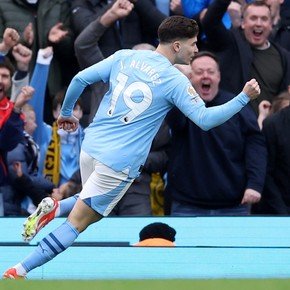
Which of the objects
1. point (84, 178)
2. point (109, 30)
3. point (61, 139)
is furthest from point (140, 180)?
point (84, 178)

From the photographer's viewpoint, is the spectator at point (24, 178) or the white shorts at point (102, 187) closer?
the white shorts at point (102, 187)

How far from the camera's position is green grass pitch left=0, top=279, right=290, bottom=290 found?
6496mm

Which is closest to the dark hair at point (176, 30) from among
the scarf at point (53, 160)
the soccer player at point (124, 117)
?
the soccer player at point (124, 117)

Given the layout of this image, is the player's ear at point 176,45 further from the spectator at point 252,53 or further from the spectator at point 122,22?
the spectator at point 122,22

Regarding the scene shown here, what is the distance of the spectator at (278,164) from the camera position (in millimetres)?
10781

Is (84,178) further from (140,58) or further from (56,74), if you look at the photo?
(56,74)

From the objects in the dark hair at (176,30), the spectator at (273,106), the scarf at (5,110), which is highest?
the dark hair at (176,30)

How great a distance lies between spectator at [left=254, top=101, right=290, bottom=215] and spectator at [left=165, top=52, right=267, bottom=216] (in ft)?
1.05

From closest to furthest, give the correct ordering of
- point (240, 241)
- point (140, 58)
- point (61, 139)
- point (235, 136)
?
point (140, 58), point (240, 241), point (235, 136), point (61, 139)

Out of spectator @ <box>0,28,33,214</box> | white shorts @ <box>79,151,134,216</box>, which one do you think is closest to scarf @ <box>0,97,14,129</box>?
spectator @ <box>0,28,33,214</box>

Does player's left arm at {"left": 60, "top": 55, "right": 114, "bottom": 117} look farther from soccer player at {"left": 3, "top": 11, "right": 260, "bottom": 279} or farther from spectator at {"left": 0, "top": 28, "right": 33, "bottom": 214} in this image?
spectator at {"left": 0, "top": 28, "right": 33, "bottom": 214}

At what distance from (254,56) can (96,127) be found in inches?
152

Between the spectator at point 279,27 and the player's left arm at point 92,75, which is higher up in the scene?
the player's left arm at point 92,75

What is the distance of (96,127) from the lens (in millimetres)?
8031
